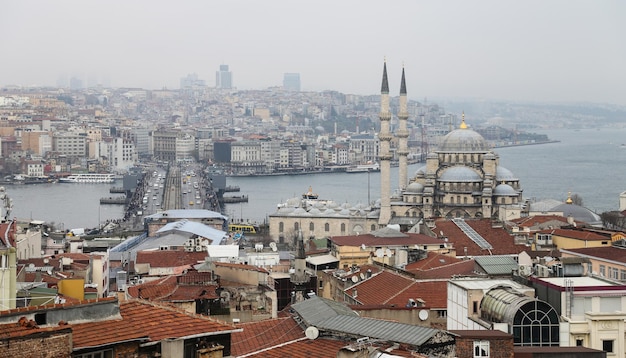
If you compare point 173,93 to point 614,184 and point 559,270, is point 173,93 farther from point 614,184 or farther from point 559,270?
point 559,270

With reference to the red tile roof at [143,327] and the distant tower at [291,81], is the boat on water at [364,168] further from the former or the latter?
the distant tower at [291,81]

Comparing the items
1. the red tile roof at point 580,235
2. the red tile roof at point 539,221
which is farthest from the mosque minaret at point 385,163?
the red tile roof at point 580,235

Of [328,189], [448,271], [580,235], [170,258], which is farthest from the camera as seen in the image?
[328,189]

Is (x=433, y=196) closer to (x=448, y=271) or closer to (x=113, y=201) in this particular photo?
(x=448, y=271)

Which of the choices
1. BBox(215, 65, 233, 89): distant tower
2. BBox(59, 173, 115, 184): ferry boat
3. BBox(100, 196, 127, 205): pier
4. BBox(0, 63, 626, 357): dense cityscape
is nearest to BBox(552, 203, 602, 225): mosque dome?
BBox(0, 63, 626, 357): dense cityscape

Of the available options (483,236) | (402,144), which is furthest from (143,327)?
(402,144)

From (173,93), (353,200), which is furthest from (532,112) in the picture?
(353,200)
